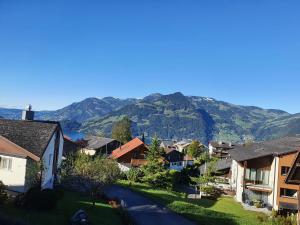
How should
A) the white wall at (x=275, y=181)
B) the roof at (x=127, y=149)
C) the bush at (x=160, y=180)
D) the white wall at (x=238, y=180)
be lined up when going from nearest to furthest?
the white wall at (x=275, y=181) → the white wall at (x=238, y=180) → the bush at (x=160, y=180) → the roof at (x=127, y=149)

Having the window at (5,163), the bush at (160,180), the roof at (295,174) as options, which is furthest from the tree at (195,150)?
the roof at (295,174)

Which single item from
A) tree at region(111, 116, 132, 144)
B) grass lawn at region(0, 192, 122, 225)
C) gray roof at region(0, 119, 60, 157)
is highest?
tree at region(111, 116, 132, 144)

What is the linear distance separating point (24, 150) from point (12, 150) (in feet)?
3.62

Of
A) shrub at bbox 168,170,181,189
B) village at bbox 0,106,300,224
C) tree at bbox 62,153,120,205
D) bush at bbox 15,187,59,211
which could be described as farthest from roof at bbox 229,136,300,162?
bush at bbox 15,187,59,211

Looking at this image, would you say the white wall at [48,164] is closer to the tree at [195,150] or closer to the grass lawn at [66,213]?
the grass lawn at [66,213]

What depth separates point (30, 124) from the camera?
137ft

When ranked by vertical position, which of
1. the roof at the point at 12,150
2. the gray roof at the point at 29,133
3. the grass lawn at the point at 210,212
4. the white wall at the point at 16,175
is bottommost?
the grass lawn at the point at 210,212

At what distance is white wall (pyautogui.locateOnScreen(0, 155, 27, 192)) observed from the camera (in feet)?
121

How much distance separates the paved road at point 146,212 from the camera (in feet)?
127

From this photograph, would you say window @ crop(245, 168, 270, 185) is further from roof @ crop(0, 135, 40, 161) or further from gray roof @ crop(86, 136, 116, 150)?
gray roof @ crop(86, 136, 116, 150)

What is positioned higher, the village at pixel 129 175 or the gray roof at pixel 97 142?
the gray roof at pixel 97 142

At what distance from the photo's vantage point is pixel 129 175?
73688 millimetres

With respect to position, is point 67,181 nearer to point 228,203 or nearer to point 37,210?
point 37,210

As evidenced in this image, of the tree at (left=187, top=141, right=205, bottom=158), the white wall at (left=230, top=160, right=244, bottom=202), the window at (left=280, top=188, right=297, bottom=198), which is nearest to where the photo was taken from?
the window at (left=280, top=188, right=297, bottom=198)
